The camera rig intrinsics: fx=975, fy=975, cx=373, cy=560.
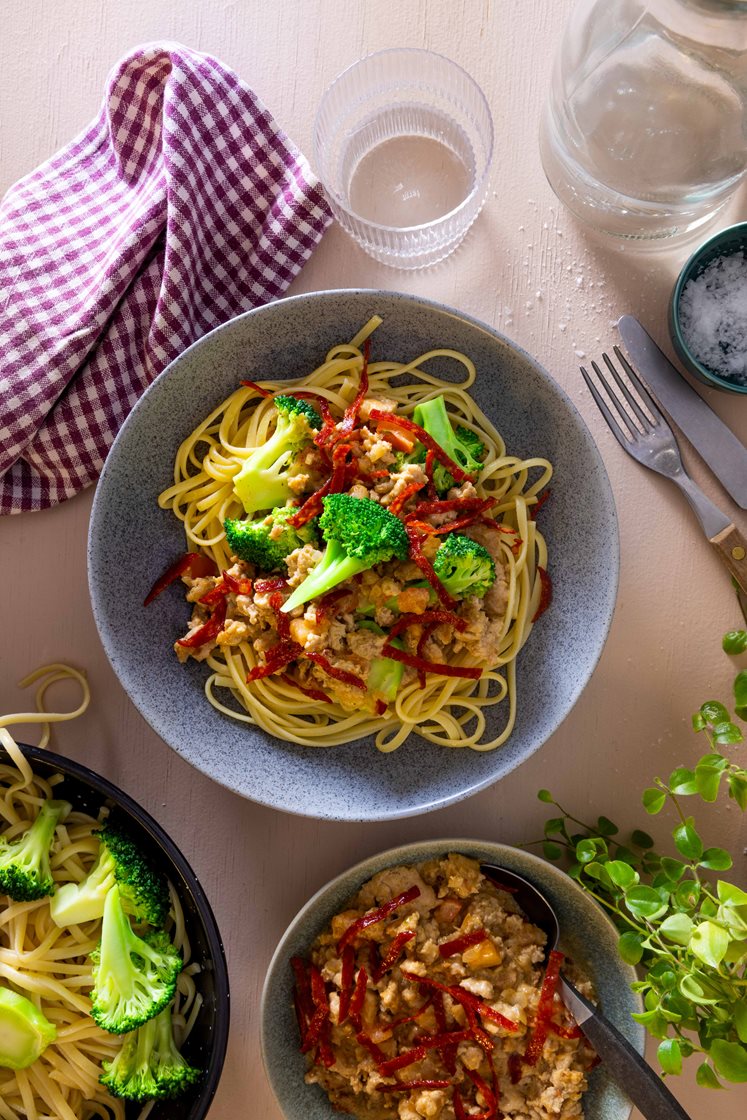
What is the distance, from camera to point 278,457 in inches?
111

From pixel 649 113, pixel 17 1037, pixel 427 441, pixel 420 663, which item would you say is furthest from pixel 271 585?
pixel 649 113

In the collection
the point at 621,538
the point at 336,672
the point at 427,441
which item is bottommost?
the point at 621,538

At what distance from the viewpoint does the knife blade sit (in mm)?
3068

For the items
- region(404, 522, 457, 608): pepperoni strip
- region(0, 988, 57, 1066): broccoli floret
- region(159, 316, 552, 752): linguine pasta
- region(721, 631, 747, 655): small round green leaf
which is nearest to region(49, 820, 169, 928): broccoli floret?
region(0, 988, 57, 1066): broccoli floret

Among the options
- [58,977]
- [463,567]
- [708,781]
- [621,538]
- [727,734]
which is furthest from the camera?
[621,538]

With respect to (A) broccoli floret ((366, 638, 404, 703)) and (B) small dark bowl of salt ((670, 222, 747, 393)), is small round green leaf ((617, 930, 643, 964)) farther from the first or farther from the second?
(B) small dark bowl of salt ((670, 222, 747, 393))

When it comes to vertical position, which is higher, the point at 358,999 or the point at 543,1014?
the point at 358,999

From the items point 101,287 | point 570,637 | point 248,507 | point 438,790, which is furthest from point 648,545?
point 101,287

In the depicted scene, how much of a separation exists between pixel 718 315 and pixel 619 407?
0.42 meters

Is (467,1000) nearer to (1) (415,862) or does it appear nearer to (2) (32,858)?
(1) (415,862)

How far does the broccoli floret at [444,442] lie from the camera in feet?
9.15

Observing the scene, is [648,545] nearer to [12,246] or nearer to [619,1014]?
[619,1014]

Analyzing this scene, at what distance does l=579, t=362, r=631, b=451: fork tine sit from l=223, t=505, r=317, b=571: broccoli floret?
1003mm

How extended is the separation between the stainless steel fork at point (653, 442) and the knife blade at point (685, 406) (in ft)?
0.12
